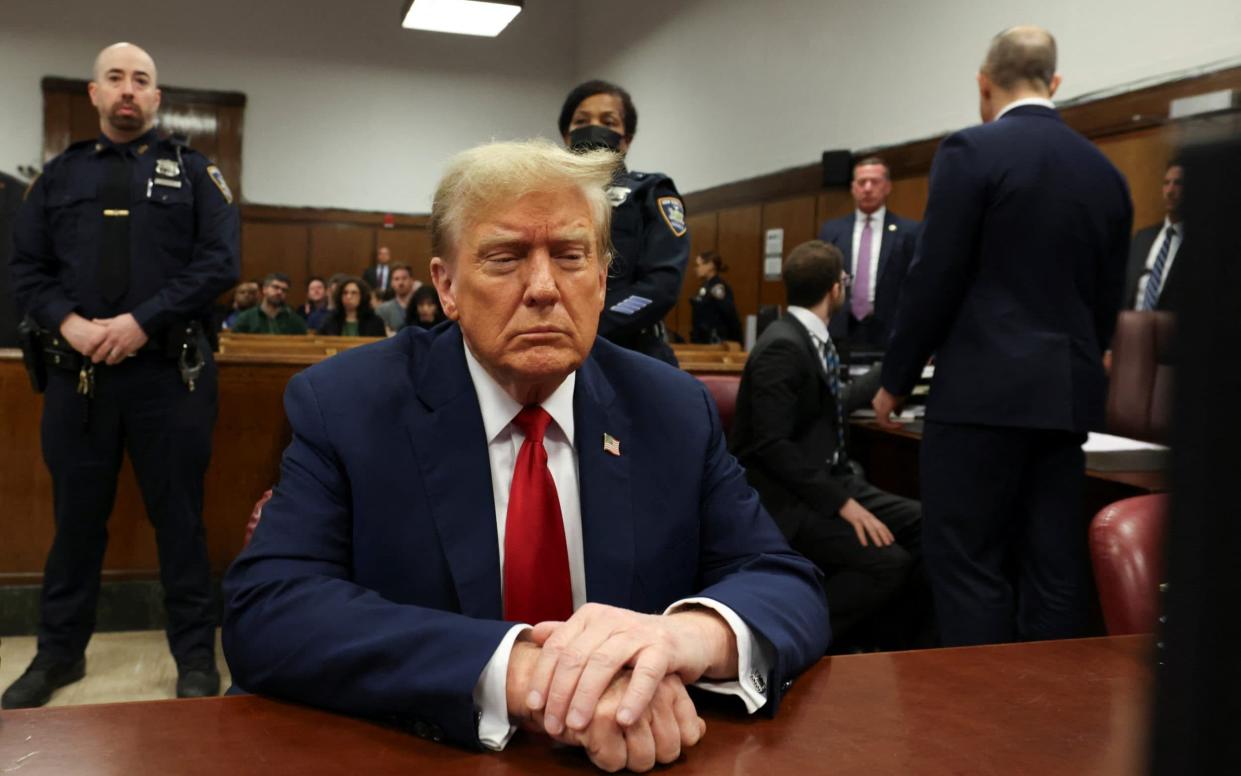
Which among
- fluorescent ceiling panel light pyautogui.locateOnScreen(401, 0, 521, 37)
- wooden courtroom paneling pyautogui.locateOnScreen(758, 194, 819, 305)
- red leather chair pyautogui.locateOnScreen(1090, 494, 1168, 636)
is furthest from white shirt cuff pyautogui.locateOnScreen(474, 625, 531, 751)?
fluorescent ceiling panel light pyautogui.locateOnScreen(401, 0, 521, 37)

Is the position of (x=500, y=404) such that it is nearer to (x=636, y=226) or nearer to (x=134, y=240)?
(x=636, y=226)

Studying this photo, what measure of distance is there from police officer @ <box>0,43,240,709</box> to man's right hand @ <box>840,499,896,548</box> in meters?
1.98

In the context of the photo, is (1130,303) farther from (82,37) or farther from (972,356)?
(82,37)

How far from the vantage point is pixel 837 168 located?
750 cm

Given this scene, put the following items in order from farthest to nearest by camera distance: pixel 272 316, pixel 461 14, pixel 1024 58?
1. pixel 461 14
2. pixel 272 316
3. pixel 1024 58

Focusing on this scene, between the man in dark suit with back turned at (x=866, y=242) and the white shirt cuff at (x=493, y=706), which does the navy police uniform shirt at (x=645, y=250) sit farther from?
the man in dark suit with back turned at (x=866, y=242)

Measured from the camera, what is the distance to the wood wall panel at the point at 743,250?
9047 mm

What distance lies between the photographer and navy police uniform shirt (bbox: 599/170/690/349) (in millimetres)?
2752

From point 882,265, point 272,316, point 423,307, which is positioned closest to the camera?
point 882,265

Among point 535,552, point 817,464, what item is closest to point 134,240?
point 817,464

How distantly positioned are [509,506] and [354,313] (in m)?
7.46

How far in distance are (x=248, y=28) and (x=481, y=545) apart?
11.9 m

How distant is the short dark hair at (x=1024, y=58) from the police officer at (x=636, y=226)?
0.91 m

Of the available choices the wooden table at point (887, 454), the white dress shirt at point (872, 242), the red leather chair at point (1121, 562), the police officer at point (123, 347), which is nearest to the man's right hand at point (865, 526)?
the wooden table at point (887, 454)
